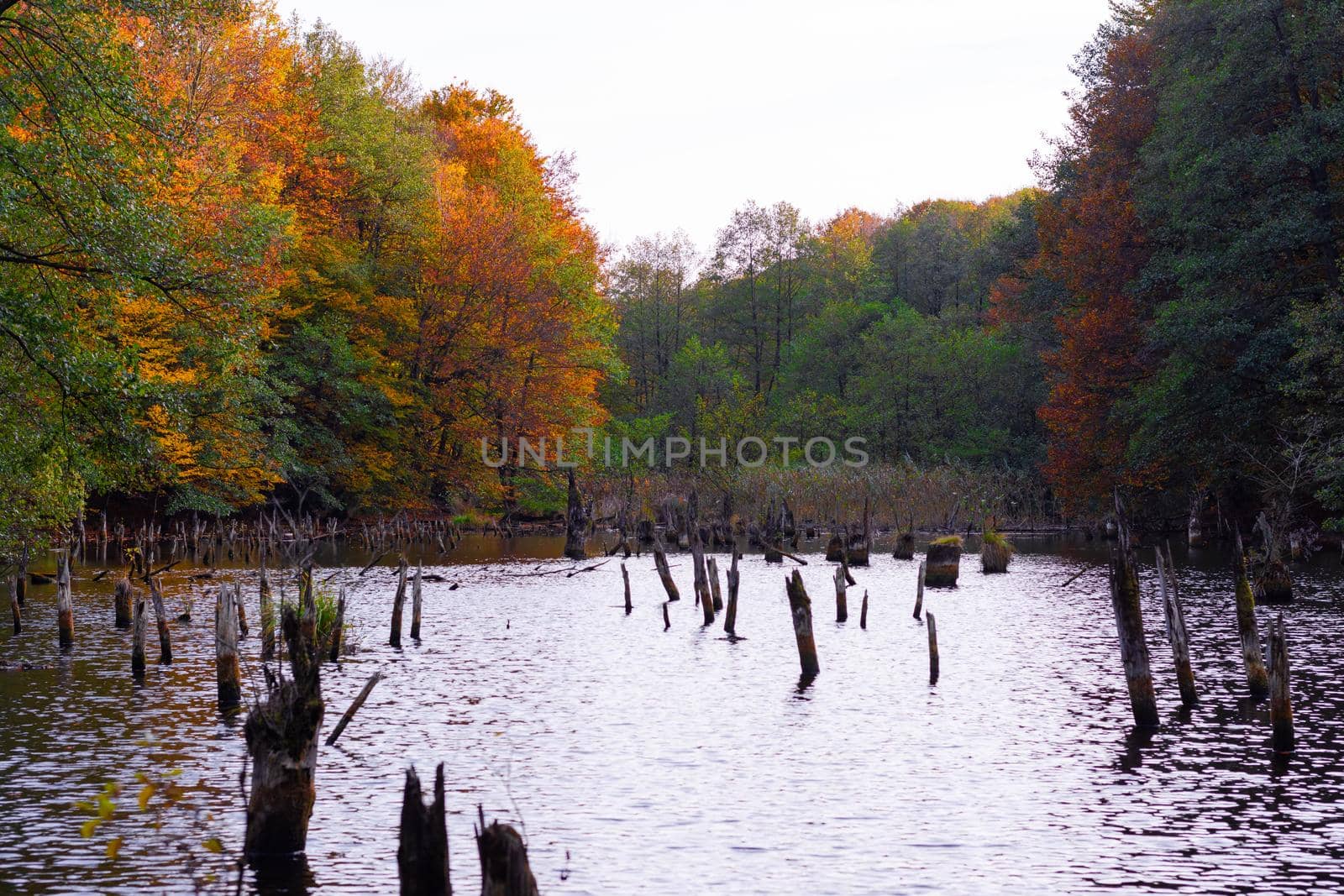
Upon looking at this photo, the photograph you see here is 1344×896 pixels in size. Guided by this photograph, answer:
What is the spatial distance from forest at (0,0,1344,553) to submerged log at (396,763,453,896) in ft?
39.8

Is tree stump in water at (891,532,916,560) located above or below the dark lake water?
above

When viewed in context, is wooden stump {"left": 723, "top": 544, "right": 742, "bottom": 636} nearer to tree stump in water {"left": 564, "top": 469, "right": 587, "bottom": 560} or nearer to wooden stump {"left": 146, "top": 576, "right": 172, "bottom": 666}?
wooden stump {"left": 146, "top": 576, "right": 172, "bottom": 666}

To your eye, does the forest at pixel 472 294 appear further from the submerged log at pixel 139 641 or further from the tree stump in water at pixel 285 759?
the tree stump in water at pixel 285 759

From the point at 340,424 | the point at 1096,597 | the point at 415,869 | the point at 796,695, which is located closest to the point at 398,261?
the point at 340,424

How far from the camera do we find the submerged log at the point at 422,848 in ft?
31.9

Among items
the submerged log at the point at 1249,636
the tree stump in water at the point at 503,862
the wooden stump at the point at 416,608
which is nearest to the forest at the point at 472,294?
the wooden stump at the point at 416,608

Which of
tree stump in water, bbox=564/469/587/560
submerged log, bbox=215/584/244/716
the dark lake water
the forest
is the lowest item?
the dark lake water

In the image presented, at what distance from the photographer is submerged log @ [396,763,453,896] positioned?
9719 millimetres

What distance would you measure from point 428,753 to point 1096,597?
83.4ft

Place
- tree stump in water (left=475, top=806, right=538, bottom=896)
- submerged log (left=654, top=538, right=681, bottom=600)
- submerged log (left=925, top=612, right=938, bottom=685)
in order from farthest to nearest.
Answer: submerged log (left=654, top=538, right=681, bottom=600)
submerged log (left=925, top=612, right=938, bottom=685)
tree stump in water (left=475, top=806, right=538, bottom=896)

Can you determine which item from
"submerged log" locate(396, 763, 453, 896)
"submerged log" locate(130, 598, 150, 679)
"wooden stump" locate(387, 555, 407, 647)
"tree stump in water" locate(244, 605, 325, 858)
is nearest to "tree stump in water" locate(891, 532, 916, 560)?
"wooden stump" locate(387, 555, 407, 647)

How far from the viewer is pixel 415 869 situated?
9758mm

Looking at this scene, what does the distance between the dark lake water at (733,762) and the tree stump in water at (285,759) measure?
44cm

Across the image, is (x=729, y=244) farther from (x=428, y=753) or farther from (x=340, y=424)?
(x=428, y=753)
